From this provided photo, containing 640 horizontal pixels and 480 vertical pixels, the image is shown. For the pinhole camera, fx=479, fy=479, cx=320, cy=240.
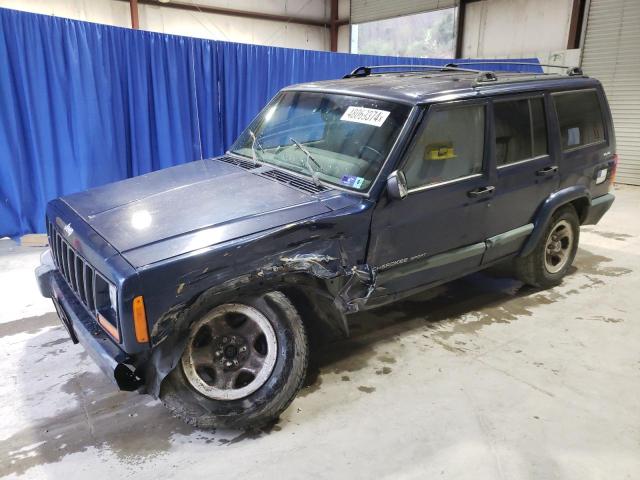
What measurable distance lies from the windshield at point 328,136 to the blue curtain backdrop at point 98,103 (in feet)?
9.89

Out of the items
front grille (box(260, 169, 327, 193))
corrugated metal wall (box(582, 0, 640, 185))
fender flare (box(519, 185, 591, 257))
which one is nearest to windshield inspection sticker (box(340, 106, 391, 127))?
front grille (box(260, 169, 327, 193))

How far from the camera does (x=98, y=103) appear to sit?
5.94 metres

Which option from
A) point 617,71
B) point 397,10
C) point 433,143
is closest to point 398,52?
point 397,10

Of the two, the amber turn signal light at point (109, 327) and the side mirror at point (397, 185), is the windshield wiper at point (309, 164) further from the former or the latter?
the amber turn signal light at point (109, 327)

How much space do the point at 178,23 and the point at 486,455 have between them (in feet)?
44.5

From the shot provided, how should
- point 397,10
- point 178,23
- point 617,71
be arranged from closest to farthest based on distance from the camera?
point 617,71 → point 178,23 → point 397,10

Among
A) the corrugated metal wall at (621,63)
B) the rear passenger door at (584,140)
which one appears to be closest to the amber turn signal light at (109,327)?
the rear passenger door at (584,140)

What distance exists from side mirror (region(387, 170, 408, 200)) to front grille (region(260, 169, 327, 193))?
1.39 ft

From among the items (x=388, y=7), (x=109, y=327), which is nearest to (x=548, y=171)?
(x=109, y=327)

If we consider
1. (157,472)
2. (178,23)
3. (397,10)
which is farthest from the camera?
(397,10)

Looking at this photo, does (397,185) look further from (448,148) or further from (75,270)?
(75,270)

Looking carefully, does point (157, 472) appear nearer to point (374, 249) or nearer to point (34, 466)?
point (34, 466)

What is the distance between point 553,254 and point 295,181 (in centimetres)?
277

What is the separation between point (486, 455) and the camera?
2.51 meters
